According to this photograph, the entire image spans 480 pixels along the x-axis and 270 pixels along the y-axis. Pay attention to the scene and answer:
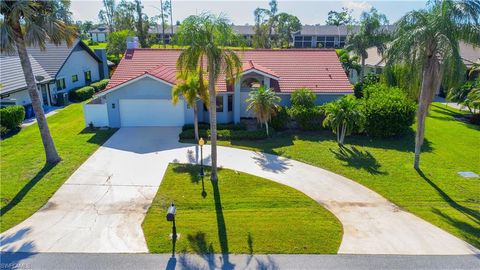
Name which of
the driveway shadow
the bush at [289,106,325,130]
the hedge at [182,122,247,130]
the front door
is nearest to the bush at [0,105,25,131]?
the front door

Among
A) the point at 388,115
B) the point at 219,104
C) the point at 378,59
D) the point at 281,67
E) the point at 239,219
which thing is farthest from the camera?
the point at 378,59

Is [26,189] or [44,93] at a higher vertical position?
[44,93]

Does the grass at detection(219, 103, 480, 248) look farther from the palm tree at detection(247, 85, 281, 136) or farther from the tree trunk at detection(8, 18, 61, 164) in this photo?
the tree trunk at detection(8, 18, 61, 164)

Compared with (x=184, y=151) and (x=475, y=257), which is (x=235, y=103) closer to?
(x=184, y=151)

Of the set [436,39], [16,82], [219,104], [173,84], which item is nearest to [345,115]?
[436,39]

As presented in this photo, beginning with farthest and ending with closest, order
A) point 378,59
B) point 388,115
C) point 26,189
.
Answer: point 378,59 → point 388,115 → point 26,189

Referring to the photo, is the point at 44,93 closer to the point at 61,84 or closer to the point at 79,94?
the point at 61,84

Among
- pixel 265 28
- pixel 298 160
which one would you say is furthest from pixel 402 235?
pixel 265 28

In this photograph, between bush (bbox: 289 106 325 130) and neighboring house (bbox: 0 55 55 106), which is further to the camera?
neighboring house (bbox: 0 55 55 106)
